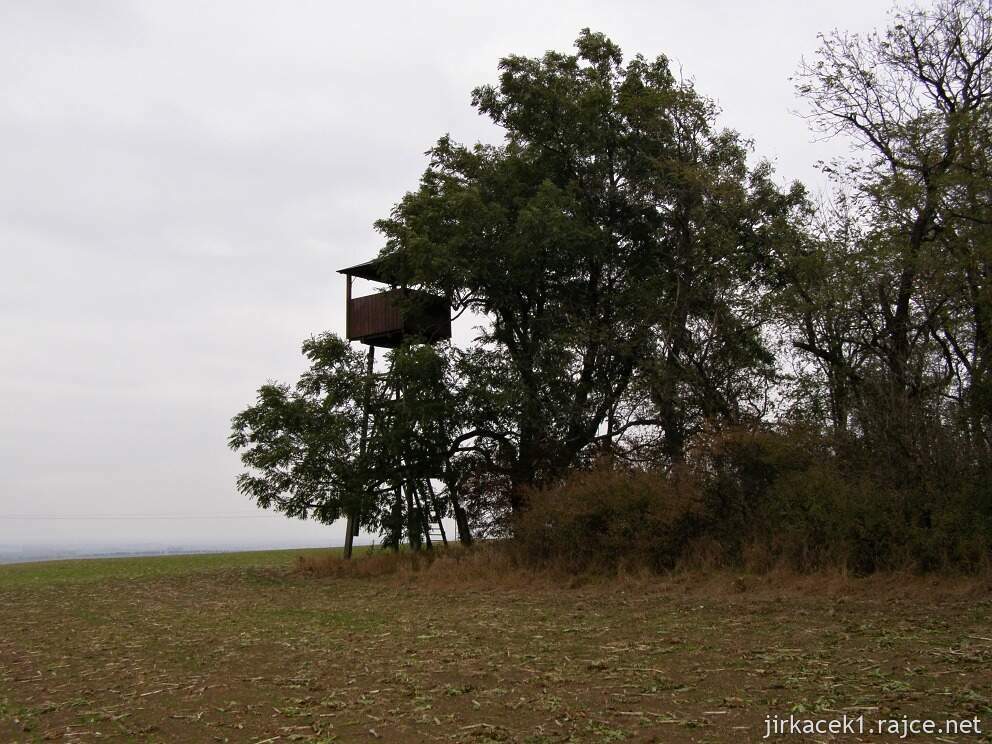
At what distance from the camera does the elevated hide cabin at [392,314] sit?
25.6 meters

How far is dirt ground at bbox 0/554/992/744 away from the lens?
23.7 ft

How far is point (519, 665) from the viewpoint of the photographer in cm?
941

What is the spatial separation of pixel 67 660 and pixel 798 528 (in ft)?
38.7

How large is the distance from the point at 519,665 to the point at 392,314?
58.4 feet

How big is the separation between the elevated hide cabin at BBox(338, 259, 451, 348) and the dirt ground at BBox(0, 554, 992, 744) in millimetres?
10959

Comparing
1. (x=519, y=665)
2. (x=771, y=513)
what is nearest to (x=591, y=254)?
(x=771, y=513)

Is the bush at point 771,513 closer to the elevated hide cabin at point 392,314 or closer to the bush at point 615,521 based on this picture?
the bush at point 615,521

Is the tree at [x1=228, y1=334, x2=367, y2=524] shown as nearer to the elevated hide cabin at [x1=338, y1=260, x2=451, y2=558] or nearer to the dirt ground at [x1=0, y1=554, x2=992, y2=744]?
the elevated hide cabin at [x1=338, y1=260, x2=451, y2=558]

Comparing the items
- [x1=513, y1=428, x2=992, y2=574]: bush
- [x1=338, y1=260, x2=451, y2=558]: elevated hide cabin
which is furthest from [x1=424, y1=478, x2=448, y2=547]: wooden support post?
[x1=513, y1=428, x2=992, y2=574]: bush

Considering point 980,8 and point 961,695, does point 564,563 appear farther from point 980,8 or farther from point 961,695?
point 980,8

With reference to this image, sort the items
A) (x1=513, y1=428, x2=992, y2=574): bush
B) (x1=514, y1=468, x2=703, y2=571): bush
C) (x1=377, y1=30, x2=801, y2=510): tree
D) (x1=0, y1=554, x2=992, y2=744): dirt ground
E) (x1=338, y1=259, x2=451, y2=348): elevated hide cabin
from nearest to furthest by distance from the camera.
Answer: (x1=0, y1=554, x2=992, y2=744): dirt ground
(x1=513, y1=428, x2=992, y2=574): bush
(x1=514, y1=468, x2=703, y2=571): bush
(x1=377, y1=30, x2=801, y2=510): tree
(x1=338, y1=259, x2=451, y2=348): elevated hide cabin

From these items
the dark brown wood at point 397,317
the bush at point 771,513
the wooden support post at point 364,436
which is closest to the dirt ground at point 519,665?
the bush at point 771,513

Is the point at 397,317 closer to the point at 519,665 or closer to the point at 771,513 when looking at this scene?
the point at 771,513

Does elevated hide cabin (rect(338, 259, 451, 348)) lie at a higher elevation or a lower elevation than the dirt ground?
higher
